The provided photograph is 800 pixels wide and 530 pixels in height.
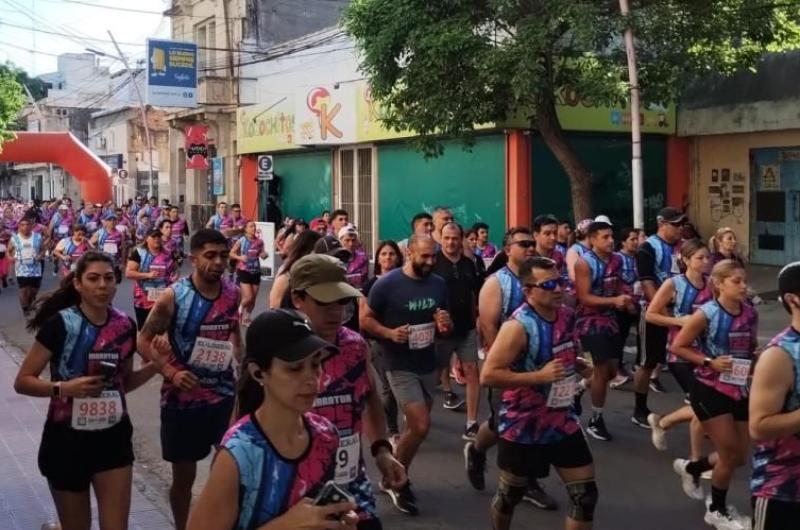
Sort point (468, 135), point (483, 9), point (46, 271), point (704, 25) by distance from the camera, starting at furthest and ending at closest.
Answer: point (46, 271) → point (468, 135) → point (483, 9) → point (704, 25)

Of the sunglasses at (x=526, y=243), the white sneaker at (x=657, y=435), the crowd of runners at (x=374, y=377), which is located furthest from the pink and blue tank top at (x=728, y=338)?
the sunglasses at (x=526, y=243)

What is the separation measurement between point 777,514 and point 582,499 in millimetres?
1010

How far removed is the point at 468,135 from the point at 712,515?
12049mm

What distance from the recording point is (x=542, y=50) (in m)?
14.7

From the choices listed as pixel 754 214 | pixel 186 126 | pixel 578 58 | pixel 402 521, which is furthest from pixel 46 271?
pixel 402 521

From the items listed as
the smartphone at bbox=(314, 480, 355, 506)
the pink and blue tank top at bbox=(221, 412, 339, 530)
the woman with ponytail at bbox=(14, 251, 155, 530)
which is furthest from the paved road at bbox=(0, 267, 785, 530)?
the smartphone at bbox=(314, 480, 355, 506)

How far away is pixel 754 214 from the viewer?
2081cm

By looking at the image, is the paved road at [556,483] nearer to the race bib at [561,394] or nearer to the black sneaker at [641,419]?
the black sneaker at [641,419]

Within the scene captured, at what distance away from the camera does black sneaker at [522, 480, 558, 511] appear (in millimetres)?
6039

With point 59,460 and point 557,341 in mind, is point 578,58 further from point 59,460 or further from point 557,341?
point 59,460

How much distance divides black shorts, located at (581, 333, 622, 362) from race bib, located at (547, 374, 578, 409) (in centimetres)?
302

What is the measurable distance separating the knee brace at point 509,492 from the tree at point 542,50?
10240 mm

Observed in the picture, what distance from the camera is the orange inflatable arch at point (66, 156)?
3697 centimetres

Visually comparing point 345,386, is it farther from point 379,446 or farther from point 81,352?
point 81,352
